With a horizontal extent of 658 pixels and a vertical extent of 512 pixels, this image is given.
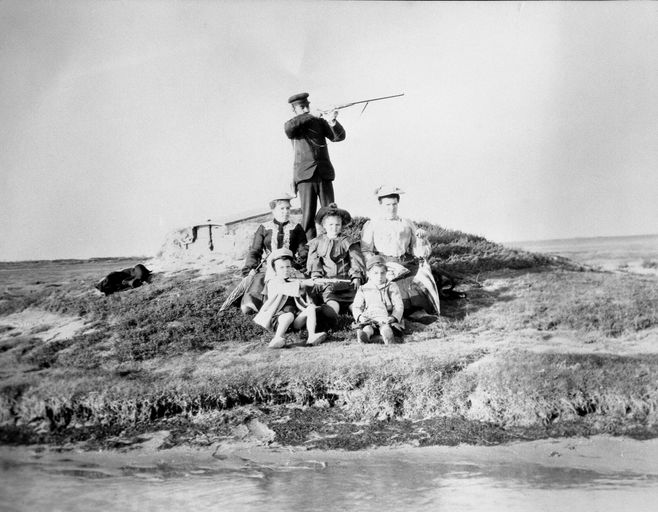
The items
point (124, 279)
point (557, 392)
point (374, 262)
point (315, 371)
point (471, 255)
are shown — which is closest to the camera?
point (557, 392)

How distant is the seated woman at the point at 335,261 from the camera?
7.59 m

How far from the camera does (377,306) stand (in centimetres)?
724

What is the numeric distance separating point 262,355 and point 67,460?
6.87ft

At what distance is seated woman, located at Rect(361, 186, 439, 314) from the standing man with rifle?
81 cm

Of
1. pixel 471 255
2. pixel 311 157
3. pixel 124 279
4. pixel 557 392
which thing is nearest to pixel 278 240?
pixel 311 157

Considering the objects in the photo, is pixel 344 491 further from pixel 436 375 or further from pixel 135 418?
pixel 135 418

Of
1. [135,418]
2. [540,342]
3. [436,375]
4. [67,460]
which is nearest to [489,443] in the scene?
[436,375]

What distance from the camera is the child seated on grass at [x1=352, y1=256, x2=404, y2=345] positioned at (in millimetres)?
7062

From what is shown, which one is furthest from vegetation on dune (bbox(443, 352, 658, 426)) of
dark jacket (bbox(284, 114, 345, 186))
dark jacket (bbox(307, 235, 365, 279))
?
dark jacket (bbox(284, 114, 345, 186))

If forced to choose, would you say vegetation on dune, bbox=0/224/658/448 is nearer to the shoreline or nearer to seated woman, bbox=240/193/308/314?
the shoreline

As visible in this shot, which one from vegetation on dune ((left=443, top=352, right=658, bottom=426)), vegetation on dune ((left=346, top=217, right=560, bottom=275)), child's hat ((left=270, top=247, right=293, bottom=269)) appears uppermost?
vegetation on dune ((left=346, top=217, right=560, bottom=275))

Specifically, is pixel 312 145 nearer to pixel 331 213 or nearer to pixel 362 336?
pixel 331 213

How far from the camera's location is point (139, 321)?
7.77 m

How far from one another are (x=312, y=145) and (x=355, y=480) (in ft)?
14.9
